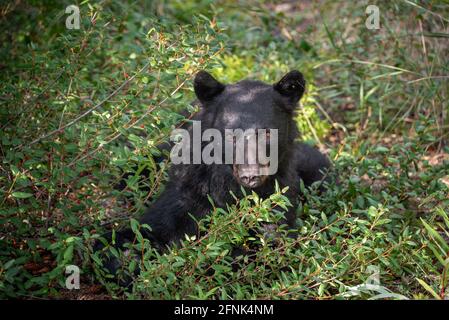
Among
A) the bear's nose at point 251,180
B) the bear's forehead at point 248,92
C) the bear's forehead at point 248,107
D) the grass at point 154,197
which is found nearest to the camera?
the grass at point 154,197

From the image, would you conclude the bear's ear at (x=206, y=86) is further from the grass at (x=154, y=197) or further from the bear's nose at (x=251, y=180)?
the bear's nose at (x=251, y=180)

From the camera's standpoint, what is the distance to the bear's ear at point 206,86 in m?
4.84

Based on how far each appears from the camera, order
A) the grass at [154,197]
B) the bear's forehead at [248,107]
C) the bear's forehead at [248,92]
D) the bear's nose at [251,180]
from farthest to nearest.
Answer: the bear's forehead at [248,92]
the bear's forehead at [248,107]
the bear's nose at [251,180]
the grass at [154,197]

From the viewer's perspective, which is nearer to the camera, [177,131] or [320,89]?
[177,131]

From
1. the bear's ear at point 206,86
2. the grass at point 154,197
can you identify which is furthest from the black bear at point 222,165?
the grass at point 154,197

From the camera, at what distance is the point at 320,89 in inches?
299

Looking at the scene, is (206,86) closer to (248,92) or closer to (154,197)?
(248,92)

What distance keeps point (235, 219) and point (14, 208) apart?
4.51 feet

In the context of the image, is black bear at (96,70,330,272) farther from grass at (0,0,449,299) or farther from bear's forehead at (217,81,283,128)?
grass at (0,0,449,299)

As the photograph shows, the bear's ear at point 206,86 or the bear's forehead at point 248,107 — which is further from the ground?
the bear's ear at point 206,86

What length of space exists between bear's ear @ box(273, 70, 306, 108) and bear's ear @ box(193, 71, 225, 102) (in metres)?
0.44
